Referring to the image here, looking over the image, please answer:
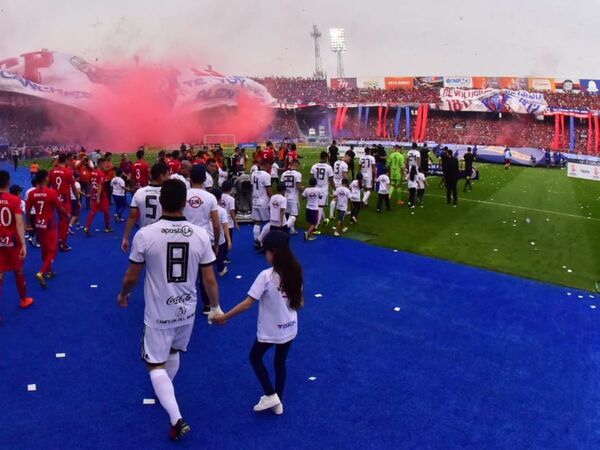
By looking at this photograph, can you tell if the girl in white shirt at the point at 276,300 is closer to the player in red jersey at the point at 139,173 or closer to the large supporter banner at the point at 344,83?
the player in red jersey at the point at 139,173

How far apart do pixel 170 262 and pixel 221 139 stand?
140 ft

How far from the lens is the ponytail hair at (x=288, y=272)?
4336 millimetres

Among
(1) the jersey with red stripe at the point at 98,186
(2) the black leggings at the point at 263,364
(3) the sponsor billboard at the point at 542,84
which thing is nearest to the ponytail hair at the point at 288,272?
(2) the black leggings at the point at 263,364

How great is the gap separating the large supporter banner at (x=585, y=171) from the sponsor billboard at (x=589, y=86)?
43.8 metres

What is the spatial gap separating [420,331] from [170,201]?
4495 millimetres

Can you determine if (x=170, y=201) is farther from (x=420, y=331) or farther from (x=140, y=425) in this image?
(x=420, y=331)

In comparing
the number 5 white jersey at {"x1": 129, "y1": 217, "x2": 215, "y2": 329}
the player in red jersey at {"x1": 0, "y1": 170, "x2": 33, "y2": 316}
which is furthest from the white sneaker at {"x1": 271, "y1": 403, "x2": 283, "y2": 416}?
the player in red jersey at {"x1": 0, "y1": 170, "x2": 33, "y2": 316}

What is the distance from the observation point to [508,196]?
20.1 meters

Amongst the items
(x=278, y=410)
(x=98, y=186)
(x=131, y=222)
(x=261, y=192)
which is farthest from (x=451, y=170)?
(x=278, y=410)

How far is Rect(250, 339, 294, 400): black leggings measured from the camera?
15.6 feet

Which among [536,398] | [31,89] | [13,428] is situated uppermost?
[31,89]

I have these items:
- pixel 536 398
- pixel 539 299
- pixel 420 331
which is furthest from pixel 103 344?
pixel 539 299

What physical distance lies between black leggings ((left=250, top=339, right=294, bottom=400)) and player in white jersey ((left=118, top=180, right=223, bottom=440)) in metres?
0.68

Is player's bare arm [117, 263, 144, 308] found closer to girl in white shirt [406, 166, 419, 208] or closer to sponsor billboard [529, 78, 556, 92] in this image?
girl in white shirt [406, 166, 419, 208]
